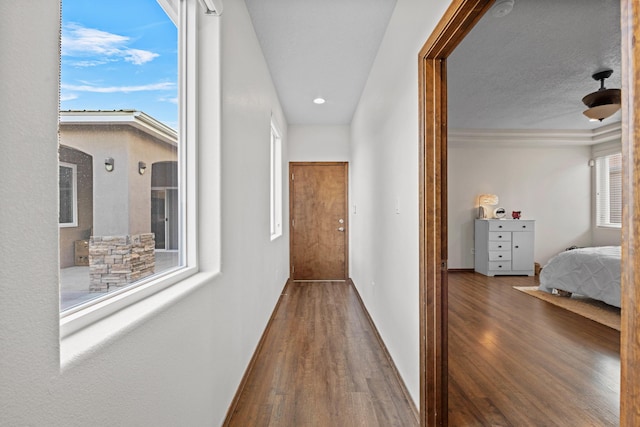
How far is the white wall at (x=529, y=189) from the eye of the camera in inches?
241

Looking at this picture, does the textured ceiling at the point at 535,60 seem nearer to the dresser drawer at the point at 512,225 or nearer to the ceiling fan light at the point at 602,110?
the ceiling fan light at the point at 602,110

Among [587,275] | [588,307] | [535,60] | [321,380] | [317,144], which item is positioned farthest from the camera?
[317,144]

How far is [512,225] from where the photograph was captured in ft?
18.9

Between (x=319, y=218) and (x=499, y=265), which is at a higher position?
(x=319, y=218)

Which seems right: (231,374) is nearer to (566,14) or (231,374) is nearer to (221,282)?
(221,282)

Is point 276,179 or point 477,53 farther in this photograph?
point 276,179

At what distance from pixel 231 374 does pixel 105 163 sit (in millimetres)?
1401

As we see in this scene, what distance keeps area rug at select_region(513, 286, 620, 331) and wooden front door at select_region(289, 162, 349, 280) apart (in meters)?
2.76

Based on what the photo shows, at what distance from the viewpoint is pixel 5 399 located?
527mm

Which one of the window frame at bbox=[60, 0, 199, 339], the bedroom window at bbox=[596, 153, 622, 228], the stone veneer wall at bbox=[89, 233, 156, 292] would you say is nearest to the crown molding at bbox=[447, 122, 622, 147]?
the bedroom window at bbox=[596, 153, 622, 228]

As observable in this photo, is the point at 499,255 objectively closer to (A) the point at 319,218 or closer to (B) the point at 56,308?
(A) the point at 319,218

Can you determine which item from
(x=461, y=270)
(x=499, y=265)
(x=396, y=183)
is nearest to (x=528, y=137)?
(x=499, y=265)

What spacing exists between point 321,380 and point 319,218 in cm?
344

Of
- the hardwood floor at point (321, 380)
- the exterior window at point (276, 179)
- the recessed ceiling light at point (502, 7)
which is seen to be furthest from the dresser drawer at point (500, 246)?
the recessed ceiling light at point (502, 7)
